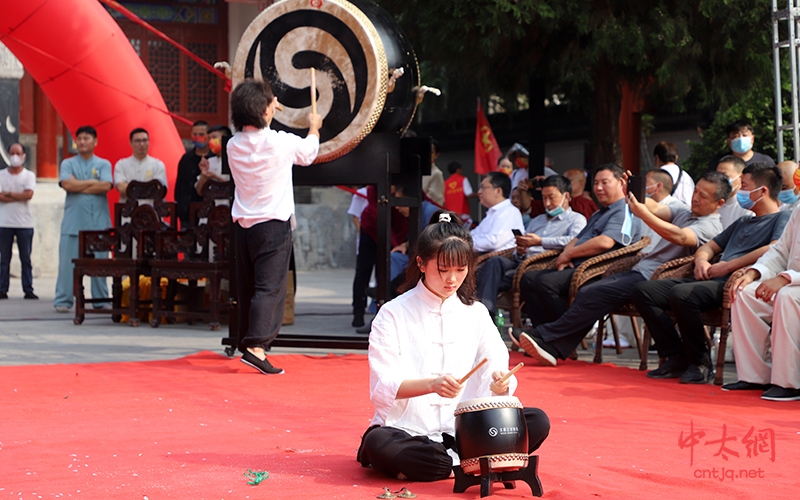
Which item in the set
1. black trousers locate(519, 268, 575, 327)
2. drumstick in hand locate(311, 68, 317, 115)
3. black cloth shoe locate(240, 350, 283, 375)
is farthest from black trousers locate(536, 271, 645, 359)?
drumstick in hand locate(311, 68, 317, 115)

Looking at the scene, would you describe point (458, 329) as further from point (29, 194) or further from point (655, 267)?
point (29, 194)

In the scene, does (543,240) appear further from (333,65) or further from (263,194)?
(263,194)

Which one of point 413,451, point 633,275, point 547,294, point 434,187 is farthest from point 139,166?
point 413,451

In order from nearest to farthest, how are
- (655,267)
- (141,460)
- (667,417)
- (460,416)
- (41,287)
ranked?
(460,416), (141,460), (667,417), (655,267), (41,287)

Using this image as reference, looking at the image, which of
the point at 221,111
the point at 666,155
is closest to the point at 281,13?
the point at 666,155

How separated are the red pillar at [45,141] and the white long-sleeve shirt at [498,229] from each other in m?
7.57

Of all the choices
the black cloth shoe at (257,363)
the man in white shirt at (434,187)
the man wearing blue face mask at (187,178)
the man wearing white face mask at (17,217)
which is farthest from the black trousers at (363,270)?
the man wearing white face mask at (17,217)

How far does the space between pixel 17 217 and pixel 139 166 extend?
7.32ft

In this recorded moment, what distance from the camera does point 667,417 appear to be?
460 cm

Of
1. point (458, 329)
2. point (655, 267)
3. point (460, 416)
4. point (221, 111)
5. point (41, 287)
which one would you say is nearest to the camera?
point (460, 416)

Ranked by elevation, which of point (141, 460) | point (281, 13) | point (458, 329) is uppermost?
point (281, 13)

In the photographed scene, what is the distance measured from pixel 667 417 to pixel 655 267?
173 cm

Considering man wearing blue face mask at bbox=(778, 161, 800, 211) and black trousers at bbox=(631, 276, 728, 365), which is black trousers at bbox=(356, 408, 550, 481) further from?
man wearing blue face mask at bbox=(778, 161, 800, 211)

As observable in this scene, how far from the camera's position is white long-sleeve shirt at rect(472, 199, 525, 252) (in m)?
7.43
